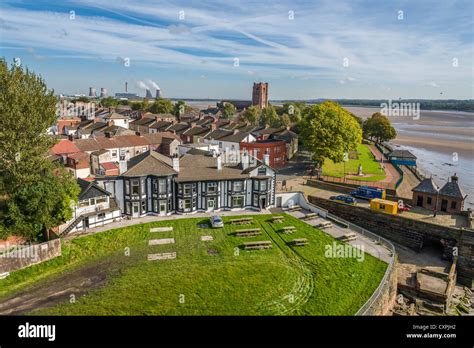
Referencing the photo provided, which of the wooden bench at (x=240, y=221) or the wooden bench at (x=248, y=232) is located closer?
the wooden bench at (x=248, y=232)

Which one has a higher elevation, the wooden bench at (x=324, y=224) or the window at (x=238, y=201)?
the window at (x=238, y=201)

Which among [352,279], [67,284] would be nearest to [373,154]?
[352,279]

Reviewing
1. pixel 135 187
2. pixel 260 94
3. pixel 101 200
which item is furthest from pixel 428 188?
pixel 260 94

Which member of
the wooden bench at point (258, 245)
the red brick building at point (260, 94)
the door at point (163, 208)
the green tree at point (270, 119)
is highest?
the red brick building at point (260, 94)

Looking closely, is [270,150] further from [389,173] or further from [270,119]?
[270,119]

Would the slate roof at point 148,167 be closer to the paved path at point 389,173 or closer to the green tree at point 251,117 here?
the paved path at point 389,173

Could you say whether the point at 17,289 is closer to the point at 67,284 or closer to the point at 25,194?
the point at 67,284

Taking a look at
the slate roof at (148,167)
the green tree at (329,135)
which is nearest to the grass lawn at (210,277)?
the slate roof at (148,167)
